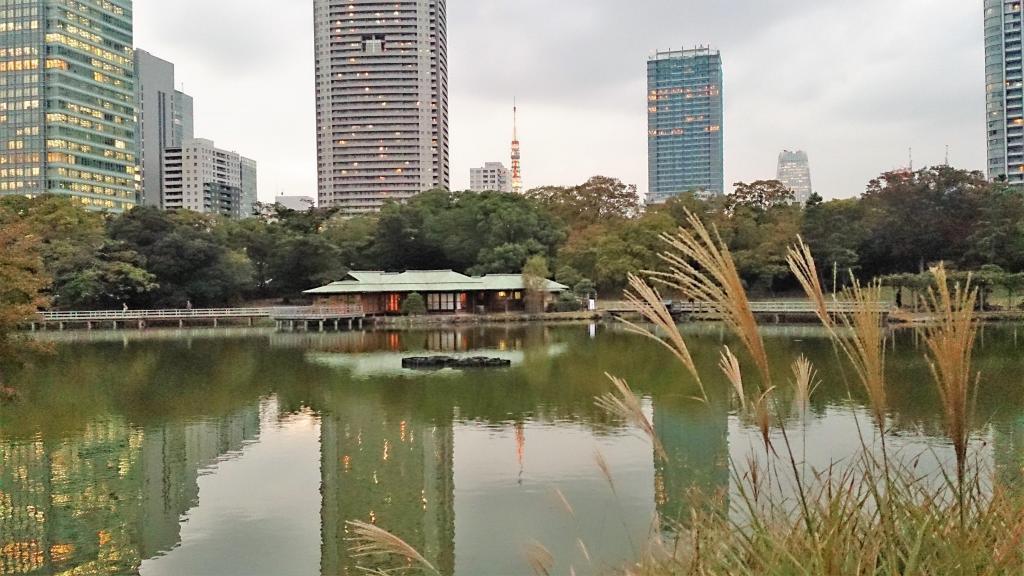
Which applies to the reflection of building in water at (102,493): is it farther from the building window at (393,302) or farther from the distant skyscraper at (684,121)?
the distant skyscraper at (684,121)

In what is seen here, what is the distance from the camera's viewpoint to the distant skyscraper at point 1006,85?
65.0 meters

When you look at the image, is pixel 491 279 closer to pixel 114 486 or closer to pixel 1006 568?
pixel 114 486

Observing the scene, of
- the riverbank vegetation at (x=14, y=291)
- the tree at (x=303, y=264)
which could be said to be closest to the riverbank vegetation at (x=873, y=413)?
the riverbank vegetation at (x=14, y=291)

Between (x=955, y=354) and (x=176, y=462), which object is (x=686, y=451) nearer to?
(x=176, y=462)

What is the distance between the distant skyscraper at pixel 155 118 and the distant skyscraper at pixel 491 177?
44.5 metres

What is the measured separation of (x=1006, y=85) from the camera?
6600 centimetres

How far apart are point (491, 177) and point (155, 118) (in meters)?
51.8

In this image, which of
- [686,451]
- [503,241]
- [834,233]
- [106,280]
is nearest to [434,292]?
[503,241]

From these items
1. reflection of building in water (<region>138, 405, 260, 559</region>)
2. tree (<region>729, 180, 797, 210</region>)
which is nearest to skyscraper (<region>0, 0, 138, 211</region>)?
tree (<region>729, 180, 797, 210</region>)

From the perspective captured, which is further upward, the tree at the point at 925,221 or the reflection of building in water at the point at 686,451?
the tree at the point at 925,221

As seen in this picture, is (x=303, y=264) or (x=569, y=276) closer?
(x=569, y=276)

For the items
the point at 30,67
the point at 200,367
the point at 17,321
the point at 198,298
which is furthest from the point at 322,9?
the point at 17,321

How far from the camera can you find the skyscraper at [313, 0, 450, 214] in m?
83.1

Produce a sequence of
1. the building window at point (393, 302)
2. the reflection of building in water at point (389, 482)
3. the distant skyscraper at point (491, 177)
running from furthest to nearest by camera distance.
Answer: the distant skyscraper at point (491, 177)
the building window at point (393, 302)
the reflection of building in water at point (389, 482)
